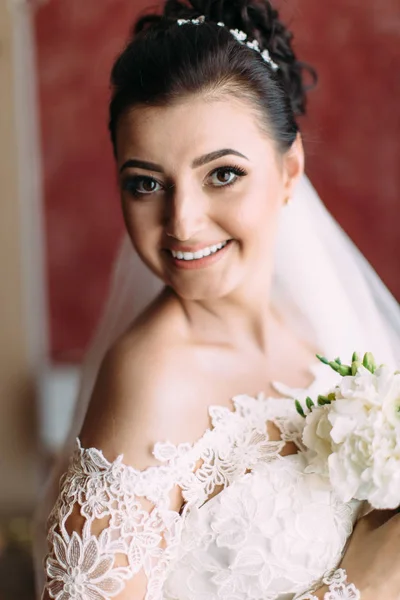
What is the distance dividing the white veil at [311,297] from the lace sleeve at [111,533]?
44 cm

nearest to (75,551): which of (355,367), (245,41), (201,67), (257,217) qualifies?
(355,367)

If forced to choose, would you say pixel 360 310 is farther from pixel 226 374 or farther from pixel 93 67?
A: pixel 93 67

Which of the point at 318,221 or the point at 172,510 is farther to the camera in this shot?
the point at 318,221

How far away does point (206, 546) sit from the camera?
1.41m

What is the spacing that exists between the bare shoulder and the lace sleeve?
0.03m

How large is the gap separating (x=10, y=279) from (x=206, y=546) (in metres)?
2.51

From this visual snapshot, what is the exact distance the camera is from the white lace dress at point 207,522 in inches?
52.2

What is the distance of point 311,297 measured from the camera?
195cm

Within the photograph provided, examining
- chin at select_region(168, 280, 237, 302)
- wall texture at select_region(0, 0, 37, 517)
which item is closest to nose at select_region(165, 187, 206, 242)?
chin at select_region(168, 280, 237, 302)

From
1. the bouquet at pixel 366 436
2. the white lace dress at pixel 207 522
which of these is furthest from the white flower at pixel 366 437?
the white lace dress at pixel 207 522

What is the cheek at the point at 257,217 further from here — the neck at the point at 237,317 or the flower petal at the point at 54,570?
the flower petal at the point at 54,570

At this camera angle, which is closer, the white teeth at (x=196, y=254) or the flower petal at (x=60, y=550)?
the flower petal at (x=60, y=550)

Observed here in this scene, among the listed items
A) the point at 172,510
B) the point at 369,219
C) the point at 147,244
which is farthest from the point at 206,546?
the point at 369,219

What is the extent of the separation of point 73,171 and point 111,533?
99.7 inches
